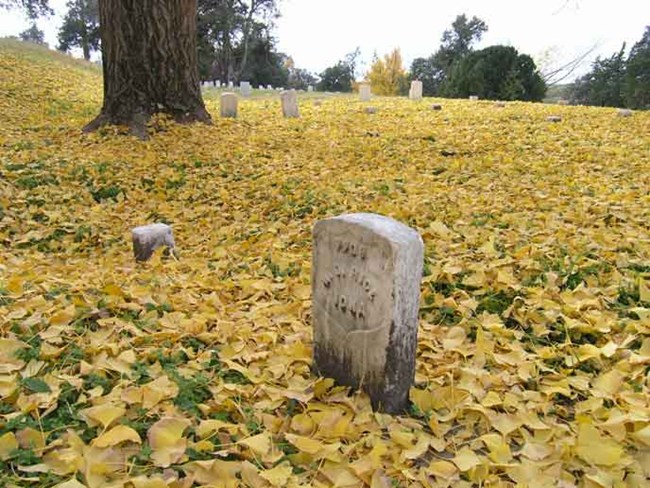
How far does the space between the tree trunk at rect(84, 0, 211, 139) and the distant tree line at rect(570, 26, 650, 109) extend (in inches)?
727

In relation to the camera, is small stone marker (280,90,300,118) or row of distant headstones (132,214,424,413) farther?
small stone marker (280,90,300,118)

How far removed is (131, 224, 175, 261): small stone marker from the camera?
13.2 ft

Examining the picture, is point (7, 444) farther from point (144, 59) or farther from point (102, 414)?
point (144, 59)

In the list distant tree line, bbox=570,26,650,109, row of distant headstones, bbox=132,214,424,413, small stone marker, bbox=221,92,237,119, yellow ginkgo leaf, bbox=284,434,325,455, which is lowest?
yellow ginkgo leaf, bbox=284,434,325,455

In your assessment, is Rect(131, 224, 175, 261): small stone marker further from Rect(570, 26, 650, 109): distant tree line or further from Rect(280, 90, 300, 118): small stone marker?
Rect(570, 26, 650, 109): distant tree line

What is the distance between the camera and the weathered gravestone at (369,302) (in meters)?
1.97

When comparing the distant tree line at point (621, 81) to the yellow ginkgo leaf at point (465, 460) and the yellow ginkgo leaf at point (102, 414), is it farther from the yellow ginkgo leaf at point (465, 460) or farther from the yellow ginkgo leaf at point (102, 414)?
the yellow ginkgo leaf at point (102, 414)

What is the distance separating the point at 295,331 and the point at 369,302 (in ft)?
2.71

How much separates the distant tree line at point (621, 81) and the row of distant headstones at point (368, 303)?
70.9 ft

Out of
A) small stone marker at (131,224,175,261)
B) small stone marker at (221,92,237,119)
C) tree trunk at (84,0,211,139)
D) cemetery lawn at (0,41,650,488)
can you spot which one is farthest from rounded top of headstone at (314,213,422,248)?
small stone marker at (221,92,237,119)

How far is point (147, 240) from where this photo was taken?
405cm

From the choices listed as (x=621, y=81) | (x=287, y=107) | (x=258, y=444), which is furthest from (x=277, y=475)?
(x=621, y=81)

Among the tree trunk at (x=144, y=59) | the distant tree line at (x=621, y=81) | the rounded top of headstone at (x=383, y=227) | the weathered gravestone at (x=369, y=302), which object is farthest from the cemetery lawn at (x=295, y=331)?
the distant tree line at (x=621, y=81)

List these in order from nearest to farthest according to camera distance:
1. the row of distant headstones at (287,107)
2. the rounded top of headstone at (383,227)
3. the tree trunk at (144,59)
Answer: the rounded top of headstone at (383,227)
the tree trunk at (144,59)
the row of distant headstones at (287,107)
